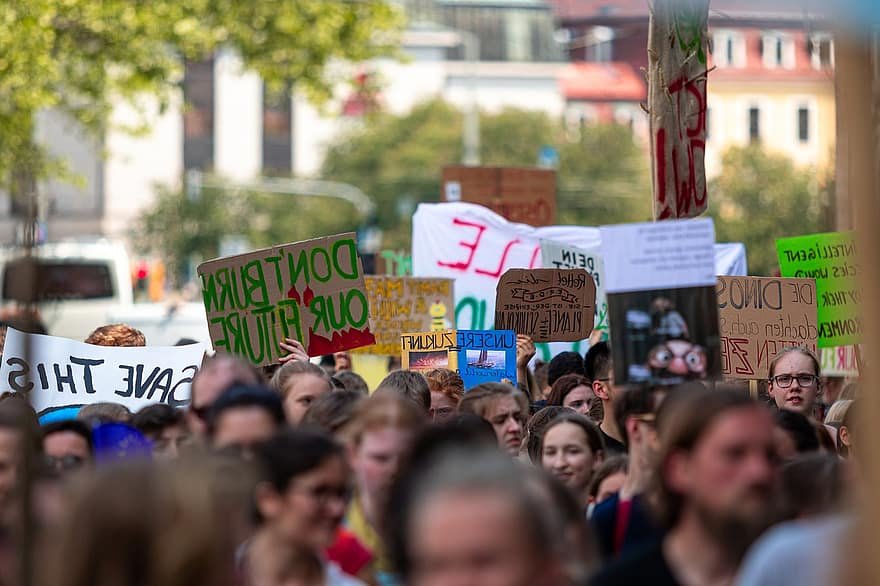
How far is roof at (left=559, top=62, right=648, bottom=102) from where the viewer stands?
3866 inches

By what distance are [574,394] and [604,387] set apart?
463mm

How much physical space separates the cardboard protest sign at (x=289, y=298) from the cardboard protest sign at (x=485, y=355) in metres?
0.45

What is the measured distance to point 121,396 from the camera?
834 cm

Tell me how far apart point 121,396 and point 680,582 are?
4925 millimetres

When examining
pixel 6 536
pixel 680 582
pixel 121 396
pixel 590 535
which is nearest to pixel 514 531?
pixel 680 582

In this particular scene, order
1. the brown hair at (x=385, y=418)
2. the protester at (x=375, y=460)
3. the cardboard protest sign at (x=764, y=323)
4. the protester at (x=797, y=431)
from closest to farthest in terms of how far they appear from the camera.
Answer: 1. the protester at (x=375, y=460)
2. the brown hair at (x=385, y=418)
3. the protester at (x=797, y=431)
4. the cardboard protest sign at (x=764, y=323)

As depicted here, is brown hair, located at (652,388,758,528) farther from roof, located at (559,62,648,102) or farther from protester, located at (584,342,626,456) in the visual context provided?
roof, located at (559,62,648,102)

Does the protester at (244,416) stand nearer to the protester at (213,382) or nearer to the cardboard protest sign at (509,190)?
the protester at (213,382)

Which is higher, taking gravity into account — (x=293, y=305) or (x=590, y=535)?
(x=293, y=305)

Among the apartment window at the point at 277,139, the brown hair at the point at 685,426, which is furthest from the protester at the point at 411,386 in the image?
the apartment window at the point at 277,139

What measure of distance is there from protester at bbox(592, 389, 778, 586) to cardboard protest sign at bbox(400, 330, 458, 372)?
4852mm

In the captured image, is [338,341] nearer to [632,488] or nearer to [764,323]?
[764,323]

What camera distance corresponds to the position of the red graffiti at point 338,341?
29.0 feet

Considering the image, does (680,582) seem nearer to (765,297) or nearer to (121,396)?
(121,396)
